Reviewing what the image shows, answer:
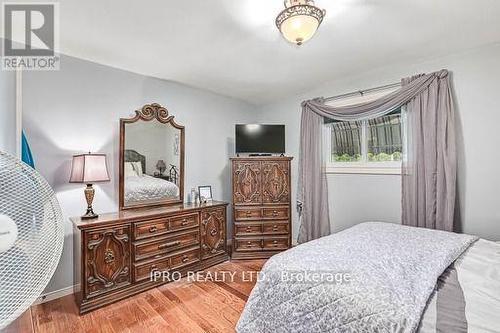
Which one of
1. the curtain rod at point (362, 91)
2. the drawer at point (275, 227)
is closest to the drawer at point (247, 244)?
the drawer at point (275, 227)

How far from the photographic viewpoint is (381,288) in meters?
1.13

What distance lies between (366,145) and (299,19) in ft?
6.71

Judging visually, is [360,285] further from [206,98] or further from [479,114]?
[206,98]

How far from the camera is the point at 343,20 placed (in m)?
1.84

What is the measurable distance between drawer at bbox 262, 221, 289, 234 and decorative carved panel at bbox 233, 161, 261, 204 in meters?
0.34

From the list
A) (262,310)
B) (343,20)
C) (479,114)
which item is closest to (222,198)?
(262,310)

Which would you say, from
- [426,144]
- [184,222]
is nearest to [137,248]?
[184,222]

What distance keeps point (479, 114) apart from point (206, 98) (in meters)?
3.04

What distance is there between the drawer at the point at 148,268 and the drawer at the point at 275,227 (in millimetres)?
1296

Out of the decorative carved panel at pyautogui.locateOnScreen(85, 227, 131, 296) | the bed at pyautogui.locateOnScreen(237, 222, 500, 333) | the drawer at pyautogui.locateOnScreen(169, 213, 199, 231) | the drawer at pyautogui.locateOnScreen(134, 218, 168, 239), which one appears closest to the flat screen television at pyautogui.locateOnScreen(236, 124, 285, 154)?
the drawer at pyautogui.locateOnScreen(169, 213, 199, 231)

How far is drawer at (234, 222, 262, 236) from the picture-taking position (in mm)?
3303

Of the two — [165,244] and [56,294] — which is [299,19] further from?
[56,294]

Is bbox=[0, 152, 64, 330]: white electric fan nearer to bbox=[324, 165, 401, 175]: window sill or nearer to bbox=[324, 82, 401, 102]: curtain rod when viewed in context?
bbox=[324, 165, 401, 175]: window sill

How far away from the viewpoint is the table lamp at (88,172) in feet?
7.35
